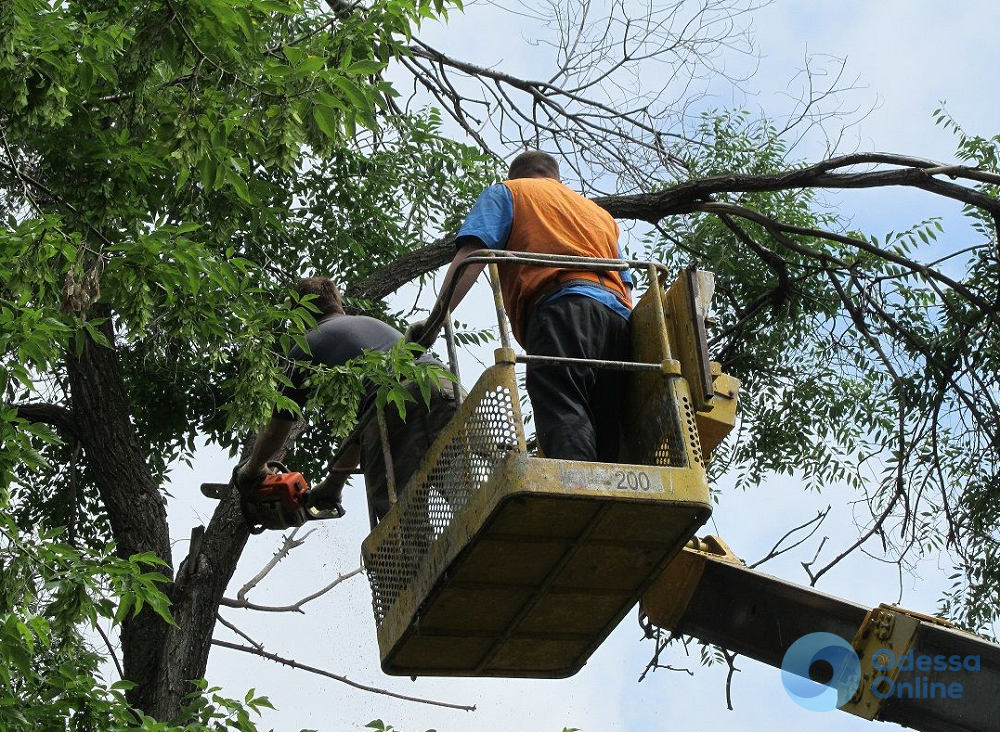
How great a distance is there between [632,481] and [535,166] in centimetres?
184

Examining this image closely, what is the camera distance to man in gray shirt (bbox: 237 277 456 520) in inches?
241

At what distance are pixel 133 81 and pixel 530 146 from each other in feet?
14.2

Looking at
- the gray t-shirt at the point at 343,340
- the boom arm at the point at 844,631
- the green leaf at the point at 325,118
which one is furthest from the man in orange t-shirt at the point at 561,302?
the gray t-shirt at the point at 343,340

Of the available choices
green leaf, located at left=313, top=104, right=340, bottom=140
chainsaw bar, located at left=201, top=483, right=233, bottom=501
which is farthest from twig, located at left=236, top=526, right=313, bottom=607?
green leaf, located at left=313, top=104, right=340, bottom=140

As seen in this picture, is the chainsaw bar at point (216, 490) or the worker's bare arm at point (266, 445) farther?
the chainsaw bar at point (216, 490)

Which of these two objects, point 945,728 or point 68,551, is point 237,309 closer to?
point 68,551

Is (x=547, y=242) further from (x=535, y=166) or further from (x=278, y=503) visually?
(x=278, y=503)

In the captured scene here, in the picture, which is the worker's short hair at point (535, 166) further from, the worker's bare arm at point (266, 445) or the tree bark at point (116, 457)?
the tree bark at point (116, 457)

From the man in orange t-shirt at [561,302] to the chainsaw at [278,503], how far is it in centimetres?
210

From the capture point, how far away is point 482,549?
4.95 m

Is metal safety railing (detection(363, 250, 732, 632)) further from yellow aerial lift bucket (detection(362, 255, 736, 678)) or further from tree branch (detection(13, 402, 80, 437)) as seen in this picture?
tree branch (detection(13, 402, 80, 437))

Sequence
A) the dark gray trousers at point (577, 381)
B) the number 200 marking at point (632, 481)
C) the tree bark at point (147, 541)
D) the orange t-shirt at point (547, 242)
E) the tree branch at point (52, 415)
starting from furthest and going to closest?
1. the tree branch at point (52, 415)
2. the tree bark at point (147, 541)
3. the orange t-shirt at point (547, 242)
4. the dark gray trousers at point (577, 381)
5. the number 200 marking at point (632, 481)

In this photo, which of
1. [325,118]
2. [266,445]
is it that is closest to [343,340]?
[266,445]

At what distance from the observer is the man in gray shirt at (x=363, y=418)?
611 cm
